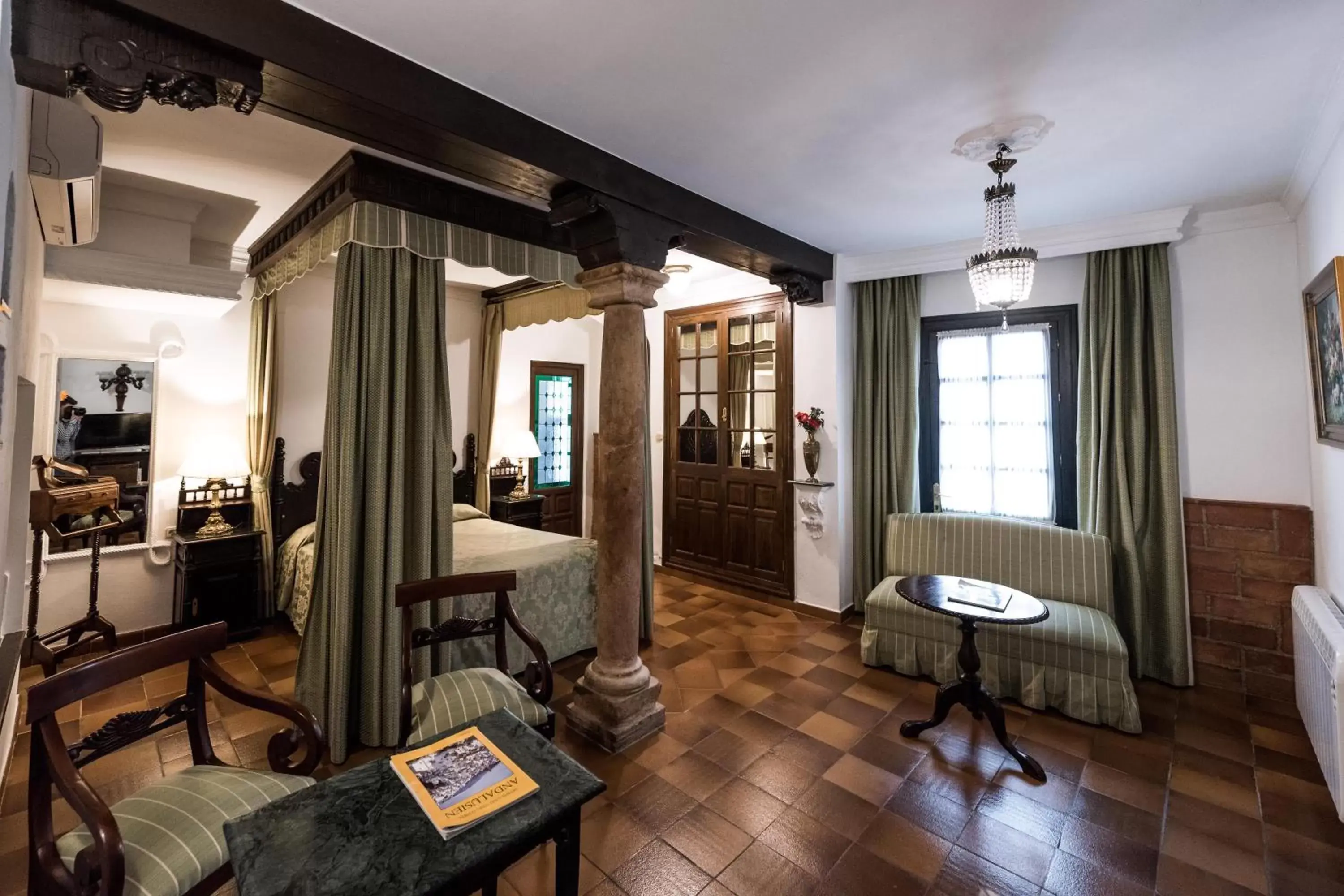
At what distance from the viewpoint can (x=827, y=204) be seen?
3252mm

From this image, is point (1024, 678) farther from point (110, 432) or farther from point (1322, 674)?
point (110, 432)

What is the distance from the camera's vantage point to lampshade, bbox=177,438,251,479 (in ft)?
12.3

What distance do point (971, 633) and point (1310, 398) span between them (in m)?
2.23

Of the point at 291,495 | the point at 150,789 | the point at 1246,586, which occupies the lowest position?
the point at 150,789

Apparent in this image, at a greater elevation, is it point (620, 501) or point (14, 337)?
point (14, 337)

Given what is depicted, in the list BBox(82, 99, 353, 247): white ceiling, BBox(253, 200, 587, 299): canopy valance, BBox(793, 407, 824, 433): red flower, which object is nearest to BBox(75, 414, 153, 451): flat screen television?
BBox(253, 200, 587, 299): canopy valance

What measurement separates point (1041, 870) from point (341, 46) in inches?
139

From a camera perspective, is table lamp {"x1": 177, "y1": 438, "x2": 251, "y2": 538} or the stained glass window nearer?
table lamp {"x1": 177, "y1": 438, "x2": 251, "y2": 538}

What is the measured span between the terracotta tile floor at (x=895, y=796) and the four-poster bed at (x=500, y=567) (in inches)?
13.2

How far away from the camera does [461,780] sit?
1.39 meters

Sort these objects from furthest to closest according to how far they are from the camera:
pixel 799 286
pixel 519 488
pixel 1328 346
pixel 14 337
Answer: pixel 519 488, pixel 799 286, pixel 1328 346, pixel 14 337

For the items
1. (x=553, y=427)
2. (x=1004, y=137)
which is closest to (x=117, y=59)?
(x=1004, y=137)

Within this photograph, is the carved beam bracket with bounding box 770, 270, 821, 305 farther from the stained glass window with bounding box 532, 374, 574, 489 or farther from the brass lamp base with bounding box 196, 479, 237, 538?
the brass lamp base with bounding box 196, 479, 237, 538

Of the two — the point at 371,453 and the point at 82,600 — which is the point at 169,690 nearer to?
the point at 82,600
